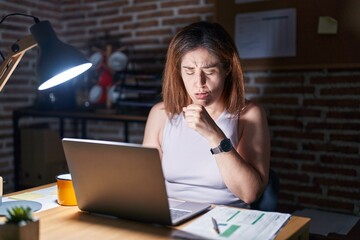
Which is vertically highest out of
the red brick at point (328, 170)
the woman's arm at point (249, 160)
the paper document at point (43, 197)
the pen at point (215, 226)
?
the woman's arm at point (249, 160)

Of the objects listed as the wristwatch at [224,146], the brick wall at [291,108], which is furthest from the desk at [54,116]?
the wristwatch at [224,146]

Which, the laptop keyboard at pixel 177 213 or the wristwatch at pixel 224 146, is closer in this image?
the laptop keyboard at pixel 177 213

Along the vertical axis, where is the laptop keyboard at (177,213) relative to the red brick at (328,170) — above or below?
above

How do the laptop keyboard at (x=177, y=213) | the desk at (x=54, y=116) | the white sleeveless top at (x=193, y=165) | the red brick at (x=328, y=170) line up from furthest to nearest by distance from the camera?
1. the desk at (x=54, y=116)
2. the red brick at (x=328, y=170)
3. the white sleeveless top at (x=193, y=165)
4. the laptop keyboard at (x=177, y=213)

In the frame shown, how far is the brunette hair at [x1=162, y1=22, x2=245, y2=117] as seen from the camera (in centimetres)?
158


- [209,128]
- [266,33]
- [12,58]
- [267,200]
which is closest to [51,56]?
[12,58]

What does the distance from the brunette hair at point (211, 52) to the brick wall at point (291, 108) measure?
1054 mm

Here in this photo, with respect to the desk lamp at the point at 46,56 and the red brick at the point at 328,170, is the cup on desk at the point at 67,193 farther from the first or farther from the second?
the red brick at the point at 328,170

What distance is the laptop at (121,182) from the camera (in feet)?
3.32

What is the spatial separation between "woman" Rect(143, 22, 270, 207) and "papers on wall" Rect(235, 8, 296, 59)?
1078 mm

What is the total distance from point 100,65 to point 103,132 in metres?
0.56

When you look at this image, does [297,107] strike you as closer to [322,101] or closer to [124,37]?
[322,101]

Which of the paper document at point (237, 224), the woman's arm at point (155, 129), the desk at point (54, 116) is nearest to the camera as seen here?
the paper document at point (237, 224)

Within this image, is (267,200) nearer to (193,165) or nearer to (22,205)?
(193,165)
